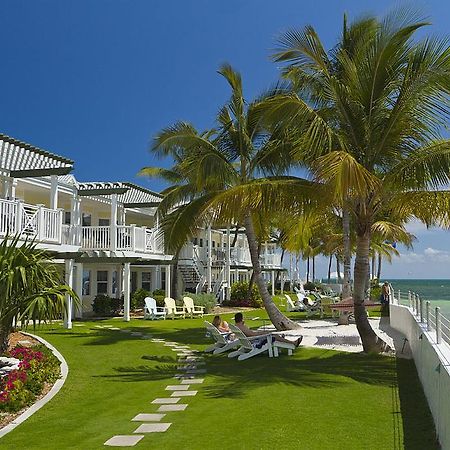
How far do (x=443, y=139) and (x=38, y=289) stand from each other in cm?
870

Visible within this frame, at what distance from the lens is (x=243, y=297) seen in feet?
117

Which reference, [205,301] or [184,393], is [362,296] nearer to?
[184,393]

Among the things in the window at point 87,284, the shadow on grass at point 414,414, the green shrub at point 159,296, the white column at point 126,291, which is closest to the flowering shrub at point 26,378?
the shadow on grass at point 414,414

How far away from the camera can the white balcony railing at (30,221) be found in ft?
53.4

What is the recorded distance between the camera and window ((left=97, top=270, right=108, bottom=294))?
2952 centimetres

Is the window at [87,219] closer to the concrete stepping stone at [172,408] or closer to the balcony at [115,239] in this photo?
the balcony at [115,239]

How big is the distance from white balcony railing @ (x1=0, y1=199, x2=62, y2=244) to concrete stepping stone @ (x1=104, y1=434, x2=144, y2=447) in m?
8.88

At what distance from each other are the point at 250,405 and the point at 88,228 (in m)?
15.9

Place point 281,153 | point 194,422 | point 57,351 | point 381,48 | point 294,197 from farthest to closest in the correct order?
point 281,153, point 57,351, point 294,197, point 381,48, point 194,422

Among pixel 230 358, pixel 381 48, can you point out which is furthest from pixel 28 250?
pixel 381 48

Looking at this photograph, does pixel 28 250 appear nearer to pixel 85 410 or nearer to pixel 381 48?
pixel 85 410

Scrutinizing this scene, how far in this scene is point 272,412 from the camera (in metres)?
8.31

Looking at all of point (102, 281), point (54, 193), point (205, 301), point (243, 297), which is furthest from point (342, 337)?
point (243, 297)

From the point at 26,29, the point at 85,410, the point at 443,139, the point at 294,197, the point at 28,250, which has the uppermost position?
the point at 26,29
